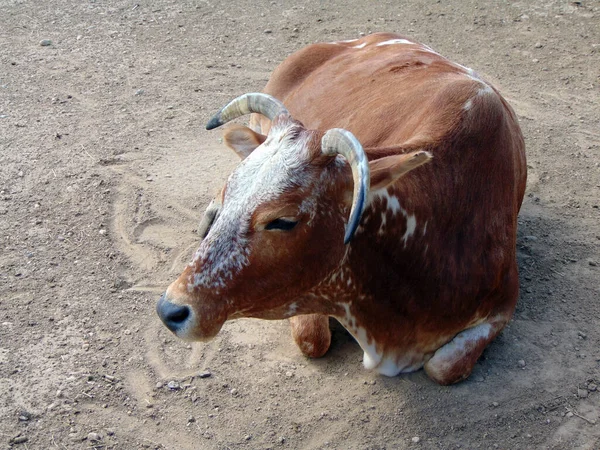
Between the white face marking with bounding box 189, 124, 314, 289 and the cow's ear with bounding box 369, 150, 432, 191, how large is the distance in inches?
13.9

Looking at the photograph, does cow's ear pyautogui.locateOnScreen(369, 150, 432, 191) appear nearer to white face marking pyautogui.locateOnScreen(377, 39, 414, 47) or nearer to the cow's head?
the cow's head

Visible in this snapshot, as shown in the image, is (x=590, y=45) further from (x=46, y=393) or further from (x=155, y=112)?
(x=46, y=393)

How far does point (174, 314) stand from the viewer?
391cm

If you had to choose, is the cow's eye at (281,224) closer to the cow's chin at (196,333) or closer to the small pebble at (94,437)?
the cow's chin at (196,333)

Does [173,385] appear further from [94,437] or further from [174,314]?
[174,314]

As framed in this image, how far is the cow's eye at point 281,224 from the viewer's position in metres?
3.88

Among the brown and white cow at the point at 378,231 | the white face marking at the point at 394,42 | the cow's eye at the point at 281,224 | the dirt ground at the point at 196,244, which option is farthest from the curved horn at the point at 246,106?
the white face marking at the point at 394,42

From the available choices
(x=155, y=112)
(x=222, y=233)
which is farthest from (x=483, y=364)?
(x=155, y=112)

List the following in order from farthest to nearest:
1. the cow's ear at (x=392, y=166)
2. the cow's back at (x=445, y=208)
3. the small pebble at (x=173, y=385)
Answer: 1. the small pebble at (x=173, y=385)
2. the cow's back at (x=445, y=208)
3. the cow's ear at (x=392, y=166)

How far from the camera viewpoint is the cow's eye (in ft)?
12.7

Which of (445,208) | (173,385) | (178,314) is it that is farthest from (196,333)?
(445,208)

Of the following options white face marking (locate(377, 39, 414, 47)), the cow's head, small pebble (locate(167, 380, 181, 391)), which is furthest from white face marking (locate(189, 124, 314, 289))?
white face marking (locate(377, 39, 414, 47))

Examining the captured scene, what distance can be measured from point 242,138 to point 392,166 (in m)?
1.09

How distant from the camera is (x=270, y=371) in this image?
16.1 feet
